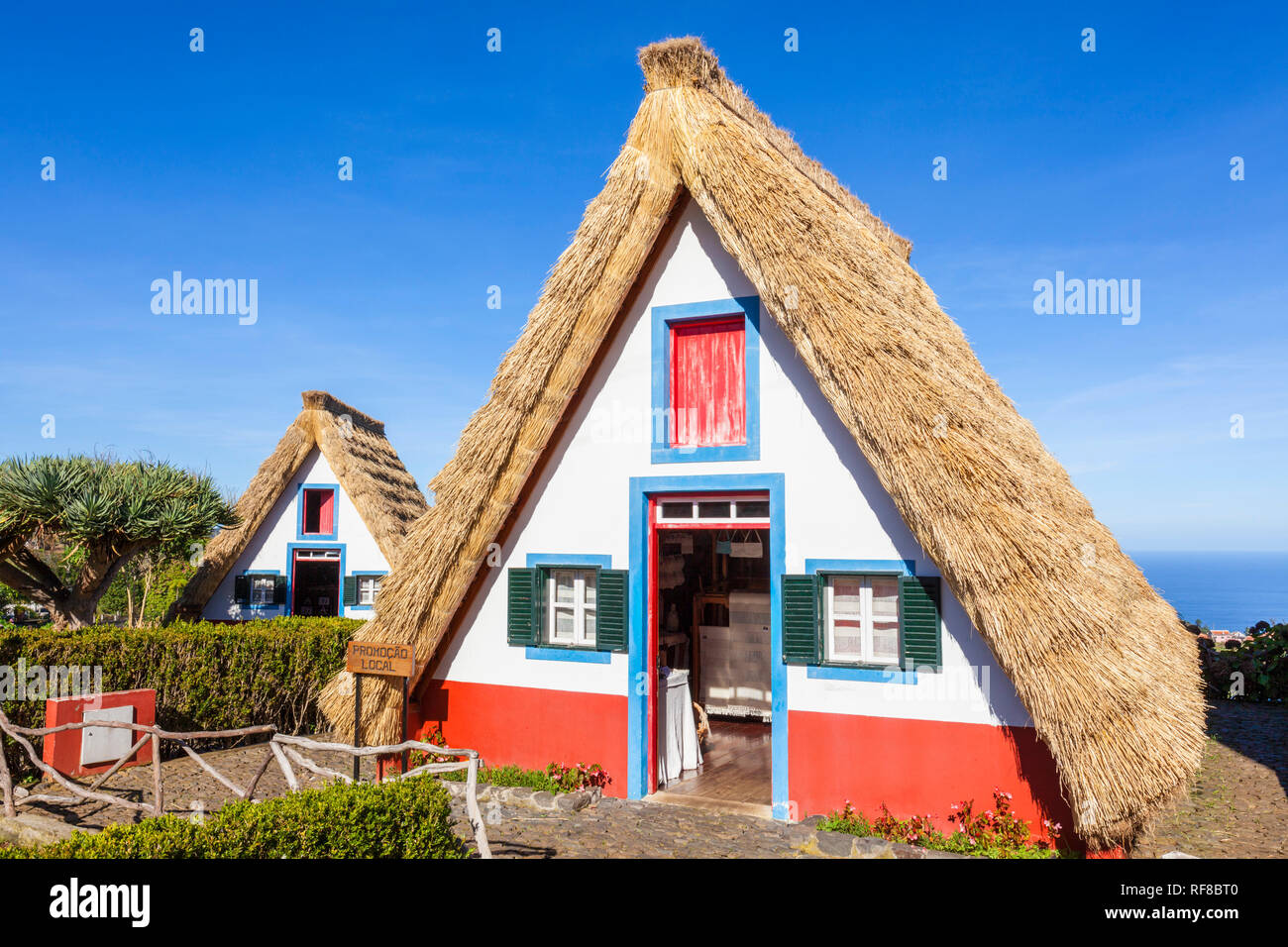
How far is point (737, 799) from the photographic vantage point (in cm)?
914

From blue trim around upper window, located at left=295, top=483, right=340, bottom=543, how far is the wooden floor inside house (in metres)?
10.6

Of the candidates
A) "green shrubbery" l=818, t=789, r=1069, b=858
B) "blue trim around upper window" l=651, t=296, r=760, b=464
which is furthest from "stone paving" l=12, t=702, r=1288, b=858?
"blue trim around upper window" l=651, t=296, r=760, b=464

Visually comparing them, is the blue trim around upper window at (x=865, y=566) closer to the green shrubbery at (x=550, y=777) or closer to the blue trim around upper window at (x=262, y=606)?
the green shrubbery at (x=550, y=777)

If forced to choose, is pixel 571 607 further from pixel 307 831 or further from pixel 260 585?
pixel 260 585

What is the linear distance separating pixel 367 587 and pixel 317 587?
138 inches

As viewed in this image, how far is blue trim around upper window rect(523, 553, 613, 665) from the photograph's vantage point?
9.48 metres

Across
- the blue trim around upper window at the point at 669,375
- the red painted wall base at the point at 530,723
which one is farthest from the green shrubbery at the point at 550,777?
the blue trim around upper window at the point at 669,375

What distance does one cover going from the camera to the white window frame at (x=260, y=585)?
19.3 meters

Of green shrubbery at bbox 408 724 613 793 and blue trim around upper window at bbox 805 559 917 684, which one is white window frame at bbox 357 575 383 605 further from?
blue trim around upper window at bbox 805 559 917 684

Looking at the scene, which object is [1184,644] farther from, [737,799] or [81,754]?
[81,754]

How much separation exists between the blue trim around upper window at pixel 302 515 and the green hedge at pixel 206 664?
4957mm

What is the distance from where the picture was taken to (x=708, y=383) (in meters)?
9.33
